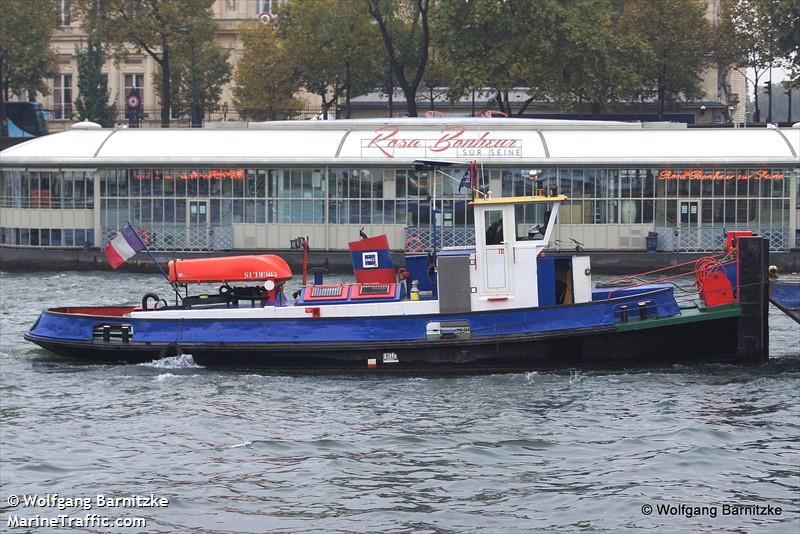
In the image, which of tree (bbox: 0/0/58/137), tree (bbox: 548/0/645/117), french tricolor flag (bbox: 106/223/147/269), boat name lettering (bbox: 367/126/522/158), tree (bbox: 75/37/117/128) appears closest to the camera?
french tricolor flag (bbox: 106/223/147/269)

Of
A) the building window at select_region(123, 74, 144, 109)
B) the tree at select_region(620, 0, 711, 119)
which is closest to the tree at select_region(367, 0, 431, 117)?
the tree at select_region(620, 0, 711, 119)

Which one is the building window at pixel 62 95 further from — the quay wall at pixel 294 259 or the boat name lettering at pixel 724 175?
the boat name lettering at pixel 724 175

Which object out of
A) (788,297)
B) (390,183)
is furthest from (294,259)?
(788,297)

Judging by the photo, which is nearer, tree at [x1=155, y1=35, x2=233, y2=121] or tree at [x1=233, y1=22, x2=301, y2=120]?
tree at [x1=233, y1=22, x2=301, y2=120]

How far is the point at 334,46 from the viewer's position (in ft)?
288

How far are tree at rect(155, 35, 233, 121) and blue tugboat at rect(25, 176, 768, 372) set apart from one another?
240 ft

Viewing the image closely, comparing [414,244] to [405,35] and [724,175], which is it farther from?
[405,35]

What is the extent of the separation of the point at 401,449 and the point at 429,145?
33.7 m

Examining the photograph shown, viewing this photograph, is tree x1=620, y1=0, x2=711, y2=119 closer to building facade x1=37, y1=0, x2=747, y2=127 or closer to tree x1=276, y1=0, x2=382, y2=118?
building facade x1=37, y1=0, x2=747, y2=127

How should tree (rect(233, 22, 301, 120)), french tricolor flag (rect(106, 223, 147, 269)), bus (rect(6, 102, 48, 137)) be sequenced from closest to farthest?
french tricolor flag (rect(106, 223, 147, 269)) < tree (rect(233, 22, 301, 120)) < bus (rect(6, 102, 48, 137))

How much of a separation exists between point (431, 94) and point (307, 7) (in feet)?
32.4

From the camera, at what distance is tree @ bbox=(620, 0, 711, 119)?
89.2 m

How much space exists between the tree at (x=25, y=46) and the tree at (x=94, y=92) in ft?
8.86

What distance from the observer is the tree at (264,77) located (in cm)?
9625
